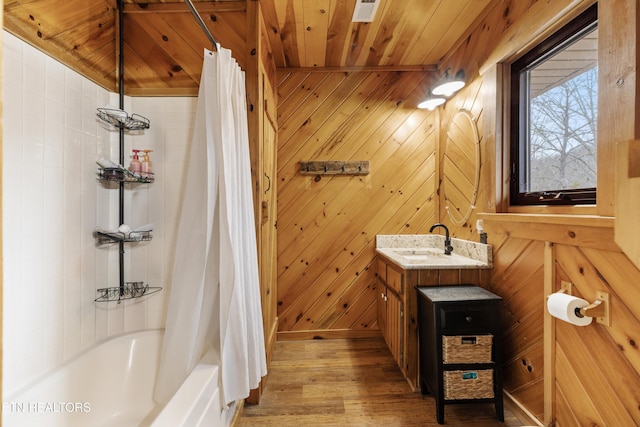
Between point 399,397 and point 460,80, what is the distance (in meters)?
2.37

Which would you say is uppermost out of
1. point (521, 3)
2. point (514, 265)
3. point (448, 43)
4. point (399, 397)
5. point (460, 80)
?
point (448, 43)

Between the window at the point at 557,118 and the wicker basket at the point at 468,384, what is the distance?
1.07 m

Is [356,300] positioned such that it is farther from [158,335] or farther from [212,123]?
[212,123]

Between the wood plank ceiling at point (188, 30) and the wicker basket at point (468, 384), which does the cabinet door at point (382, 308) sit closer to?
the wicker basket at point (468, 384)

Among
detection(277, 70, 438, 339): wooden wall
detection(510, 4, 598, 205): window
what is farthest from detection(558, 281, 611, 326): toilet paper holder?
detection(277, 70, 438, 339): wooden wall

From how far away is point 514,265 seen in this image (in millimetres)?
1808

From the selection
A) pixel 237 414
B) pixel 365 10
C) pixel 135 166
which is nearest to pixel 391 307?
pixel 237 414

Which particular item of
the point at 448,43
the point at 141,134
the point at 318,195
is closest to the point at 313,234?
the point at 318,195

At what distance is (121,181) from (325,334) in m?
2.10

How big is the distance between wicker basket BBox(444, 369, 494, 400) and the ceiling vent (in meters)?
2.37

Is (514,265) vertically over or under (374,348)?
over

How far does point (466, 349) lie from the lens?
1.71 meters

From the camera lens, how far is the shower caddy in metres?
1.74

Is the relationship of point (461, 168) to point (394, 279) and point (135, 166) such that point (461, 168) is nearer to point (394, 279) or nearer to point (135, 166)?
point (394, 279)
